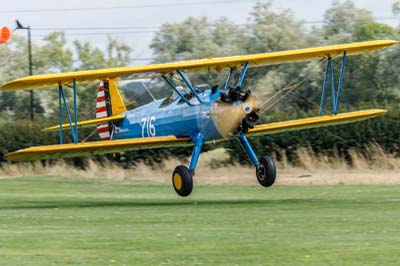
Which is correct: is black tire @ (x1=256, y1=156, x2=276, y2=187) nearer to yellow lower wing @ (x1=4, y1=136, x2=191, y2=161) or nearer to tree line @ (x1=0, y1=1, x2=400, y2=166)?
yellow lower wing @ (x1=4, y1=136, x2=191, y2=161)

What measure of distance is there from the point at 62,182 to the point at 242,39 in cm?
3248

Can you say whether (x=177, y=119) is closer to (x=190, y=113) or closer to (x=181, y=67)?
(x=190, y=113)

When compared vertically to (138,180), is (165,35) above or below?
above

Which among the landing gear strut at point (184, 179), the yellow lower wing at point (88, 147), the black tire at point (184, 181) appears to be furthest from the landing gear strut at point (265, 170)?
the yellow lower wing at point (88, 147)

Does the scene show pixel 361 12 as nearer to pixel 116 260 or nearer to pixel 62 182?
pixel 62 182

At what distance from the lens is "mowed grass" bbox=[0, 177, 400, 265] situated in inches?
516

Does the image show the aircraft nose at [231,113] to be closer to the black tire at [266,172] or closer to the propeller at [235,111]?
the propeller at [235,111]

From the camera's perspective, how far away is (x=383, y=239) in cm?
1451

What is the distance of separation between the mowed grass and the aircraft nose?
1631 millimetres

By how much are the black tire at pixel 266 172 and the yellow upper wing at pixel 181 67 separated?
2.29 metres

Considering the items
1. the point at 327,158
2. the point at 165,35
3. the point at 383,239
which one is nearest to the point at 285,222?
the point at 383,239

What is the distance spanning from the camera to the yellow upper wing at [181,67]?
21.3 metres

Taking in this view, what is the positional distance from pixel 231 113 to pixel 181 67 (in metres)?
1.46

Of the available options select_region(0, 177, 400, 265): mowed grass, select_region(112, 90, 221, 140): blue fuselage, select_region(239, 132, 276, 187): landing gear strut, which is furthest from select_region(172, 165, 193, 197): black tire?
select_region(239, 132, 276, 187): landing gear strut
